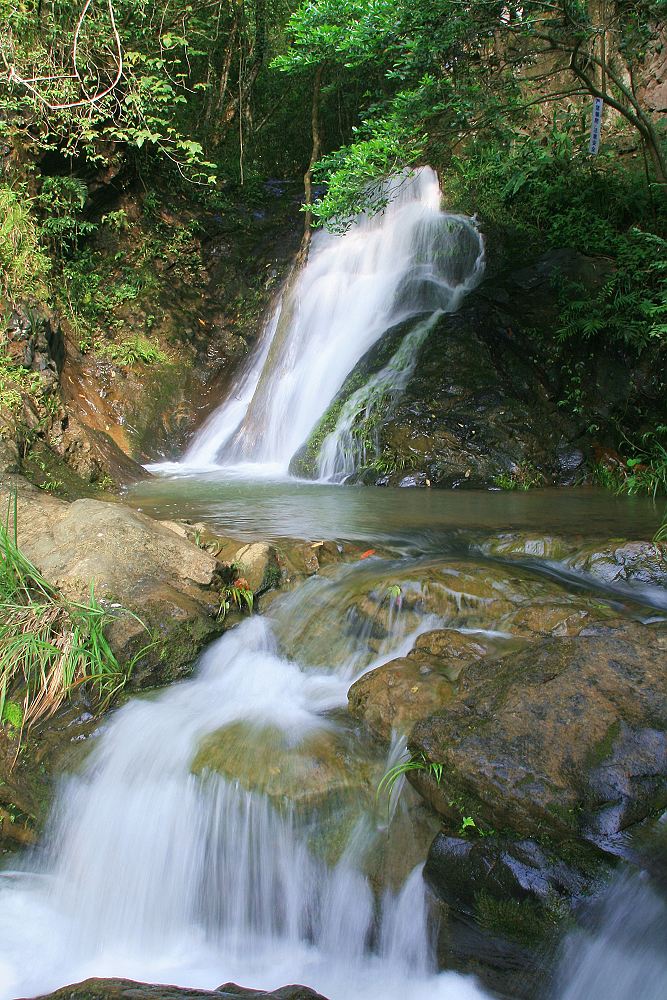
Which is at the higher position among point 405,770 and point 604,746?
point 604,746

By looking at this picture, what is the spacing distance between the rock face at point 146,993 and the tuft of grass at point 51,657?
1.66m

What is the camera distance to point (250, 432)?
10.0 metres

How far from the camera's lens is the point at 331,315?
10.8 meters

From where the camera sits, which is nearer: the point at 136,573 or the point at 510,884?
the point at 510,884

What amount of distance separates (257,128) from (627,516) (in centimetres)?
1356

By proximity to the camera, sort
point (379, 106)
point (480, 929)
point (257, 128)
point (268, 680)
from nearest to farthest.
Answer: point (480, 929) < point (268, 680) < point (379, 106) < point (257, 128)

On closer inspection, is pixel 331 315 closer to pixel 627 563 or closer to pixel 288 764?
pixel 627 563

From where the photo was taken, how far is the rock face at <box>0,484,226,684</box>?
3.95 meters

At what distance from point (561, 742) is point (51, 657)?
2.63 metres

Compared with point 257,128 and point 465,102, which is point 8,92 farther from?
point 257,128

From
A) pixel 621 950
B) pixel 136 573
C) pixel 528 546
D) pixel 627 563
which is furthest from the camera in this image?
pixel 528 546

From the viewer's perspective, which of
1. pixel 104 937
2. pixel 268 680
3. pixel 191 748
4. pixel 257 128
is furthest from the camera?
pixel 257 128

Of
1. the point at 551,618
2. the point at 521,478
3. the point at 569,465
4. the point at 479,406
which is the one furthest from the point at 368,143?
the point at 551,618

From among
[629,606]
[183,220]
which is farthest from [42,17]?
[629,606]
